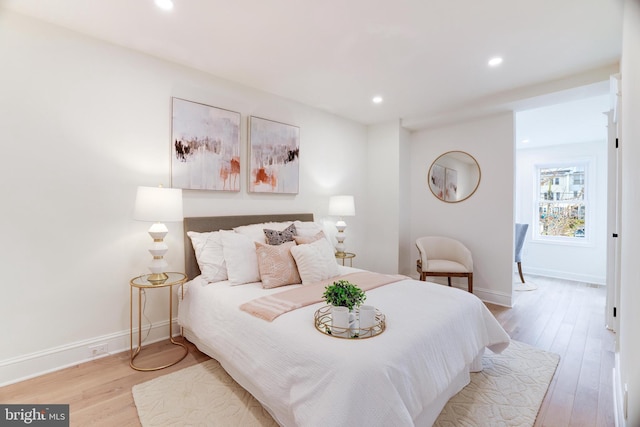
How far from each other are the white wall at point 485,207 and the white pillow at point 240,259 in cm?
302

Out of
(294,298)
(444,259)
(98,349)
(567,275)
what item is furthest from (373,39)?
(567,275)

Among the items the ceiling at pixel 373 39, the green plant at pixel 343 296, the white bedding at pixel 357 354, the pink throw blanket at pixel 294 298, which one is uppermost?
the ceiling at pixel 373 39

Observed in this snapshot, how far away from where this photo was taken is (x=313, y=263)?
258 centimetres

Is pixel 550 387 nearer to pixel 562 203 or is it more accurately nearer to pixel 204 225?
pixel 204 225

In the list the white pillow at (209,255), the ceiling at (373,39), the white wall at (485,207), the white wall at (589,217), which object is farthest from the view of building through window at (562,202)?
the white pillow at (209,255)

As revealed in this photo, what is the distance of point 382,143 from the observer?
4605 millimetres

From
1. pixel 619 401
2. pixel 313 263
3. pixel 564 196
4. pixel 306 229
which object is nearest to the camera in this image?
pixel 619 401

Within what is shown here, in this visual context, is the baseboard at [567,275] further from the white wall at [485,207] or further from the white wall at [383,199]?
the white wall at [383,199]

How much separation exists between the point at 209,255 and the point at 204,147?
1.09 metres

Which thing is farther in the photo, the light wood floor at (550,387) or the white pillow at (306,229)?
the white pillow at (306,229)

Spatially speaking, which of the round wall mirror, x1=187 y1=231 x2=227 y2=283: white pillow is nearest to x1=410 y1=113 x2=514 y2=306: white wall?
the round wall mirror

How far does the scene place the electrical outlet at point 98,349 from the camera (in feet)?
7.65

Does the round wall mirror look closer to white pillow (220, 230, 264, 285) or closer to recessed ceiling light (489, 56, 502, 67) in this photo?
recessed ceiling light (489, 56, 502, 67)

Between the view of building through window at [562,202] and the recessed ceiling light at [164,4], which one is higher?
the recessed ceiling light at [164,4]
